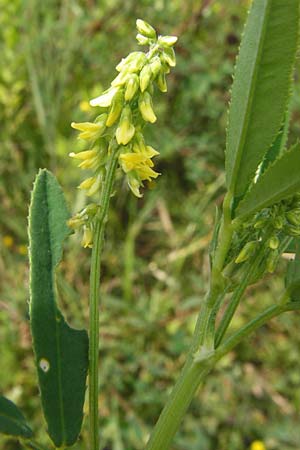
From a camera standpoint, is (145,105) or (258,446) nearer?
(145,105)

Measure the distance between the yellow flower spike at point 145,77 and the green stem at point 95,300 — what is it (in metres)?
0.08

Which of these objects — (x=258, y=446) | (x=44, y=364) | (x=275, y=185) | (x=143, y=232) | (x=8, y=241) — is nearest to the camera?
(x=275, y=185)

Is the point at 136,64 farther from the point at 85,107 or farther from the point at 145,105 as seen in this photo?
the point at 85,107

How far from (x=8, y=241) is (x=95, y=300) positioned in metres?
2.31

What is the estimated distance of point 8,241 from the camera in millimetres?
2957

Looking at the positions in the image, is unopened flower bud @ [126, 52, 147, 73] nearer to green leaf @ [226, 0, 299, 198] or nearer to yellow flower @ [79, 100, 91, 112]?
green leaf @ [226, 0, 299, 198]

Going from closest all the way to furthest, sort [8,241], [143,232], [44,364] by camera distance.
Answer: [44,364]
[8,241]
[143,232]

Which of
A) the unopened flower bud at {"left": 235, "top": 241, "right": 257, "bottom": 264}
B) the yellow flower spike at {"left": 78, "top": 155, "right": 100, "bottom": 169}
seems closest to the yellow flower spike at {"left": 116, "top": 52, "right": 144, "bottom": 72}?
the yellow flower spike at {"left": 78, "top": 155, "right": 100, "bottom": 169}

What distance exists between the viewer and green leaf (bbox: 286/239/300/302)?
0.76m

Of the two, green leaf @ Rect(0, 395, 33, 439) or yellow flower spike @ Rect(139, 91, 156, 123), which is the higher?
yellow flower spike @ Rect(139, 91, 156, 123)

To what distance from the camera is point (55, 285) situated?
0.80m

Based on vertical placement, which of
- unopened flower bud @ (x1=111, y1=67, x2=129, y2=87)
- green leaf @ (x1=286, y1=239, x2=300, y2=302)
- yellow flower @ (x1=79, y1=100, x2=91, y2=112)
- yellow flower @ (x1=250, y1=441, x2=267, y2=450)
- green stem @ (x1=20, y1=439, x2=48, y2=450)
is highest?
yellow flower @ (x1=79, y1=100, x2=91, y2=112)

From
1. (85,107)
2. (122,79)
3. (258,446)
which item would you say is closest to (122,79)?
(122,79)

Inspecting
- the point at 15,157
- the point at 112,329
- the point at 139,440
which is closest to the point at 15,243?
the point at 15,157
